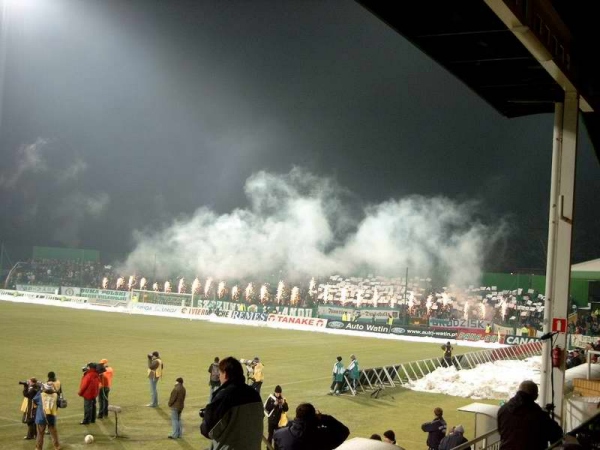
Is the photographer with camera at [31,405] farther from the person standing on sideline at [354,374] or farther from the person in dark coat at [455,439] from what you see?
the person standing on sideline at [354,374]

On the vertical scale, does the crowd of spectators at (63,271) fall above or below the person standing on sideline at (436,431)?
above

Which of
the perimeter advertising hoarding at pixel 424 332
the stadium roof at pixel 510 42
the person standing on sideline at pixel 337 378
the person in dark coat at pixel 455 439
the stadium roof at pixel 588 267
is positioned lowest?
the person standing on sideline at pixel 337 378

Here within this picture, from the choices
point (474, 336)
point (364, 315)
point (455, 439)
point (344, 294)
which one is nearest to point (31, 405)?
point (455, 439)

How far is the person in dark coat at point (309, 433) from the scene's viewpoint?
5086 millimetres

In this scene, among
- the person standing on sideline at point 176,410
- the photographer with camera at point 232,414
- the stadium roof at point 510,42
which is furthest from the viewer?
the person standing on sideline at point 176,410


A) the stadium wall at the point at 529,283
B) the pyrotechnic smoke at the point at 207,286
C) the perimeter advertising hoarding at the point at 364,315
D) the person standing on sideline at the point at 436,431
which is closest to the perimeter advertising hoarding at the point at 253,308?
the perimeter advertising hoarding at the point at 364,315

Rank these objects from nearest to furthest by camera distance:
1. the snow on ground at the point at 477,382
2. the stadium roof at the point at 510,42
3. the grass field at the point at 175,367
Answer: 1. the stadium roof at the point at 510,42
2. the grass field at the point at 175,367
3. the snow on ground at the point at 477,382

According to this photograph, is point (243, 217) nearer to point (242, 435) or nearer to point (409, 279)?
point (409, 279)

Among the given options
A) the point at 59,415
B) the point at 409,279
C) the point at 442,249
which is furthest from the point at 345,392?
the point at 442,249

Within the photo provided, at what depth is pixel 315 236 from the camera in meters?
89.9

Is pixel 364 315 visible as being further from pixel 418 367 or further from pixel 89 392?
pixel 89 392

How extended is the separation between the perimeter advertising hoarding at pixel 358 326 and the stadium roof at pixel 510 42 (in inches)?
1383

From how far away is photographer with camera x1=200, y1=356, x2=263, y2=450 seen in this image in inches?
176

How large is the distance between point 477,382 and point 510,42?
14.6 m
